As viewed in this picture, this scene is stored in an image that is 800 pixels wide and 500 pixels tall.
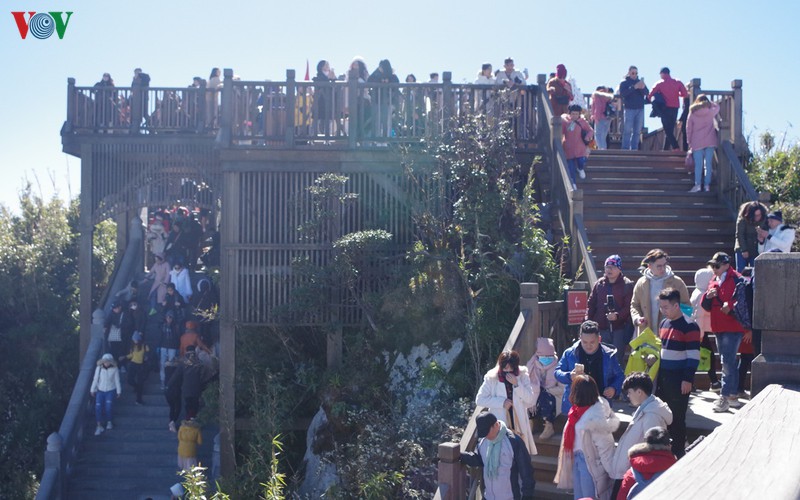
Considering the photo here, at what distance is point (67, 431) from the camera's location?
15875mm

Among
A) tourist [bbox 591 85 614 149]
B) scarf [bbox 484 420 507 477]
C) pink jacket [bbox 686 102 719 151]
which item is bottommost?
scarf [bbox 484 420 507 477]

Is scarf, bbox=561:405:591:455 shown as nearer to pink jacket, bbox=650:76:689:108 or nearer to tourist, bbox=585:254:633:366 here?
tourist, bbox=585:254:633:366

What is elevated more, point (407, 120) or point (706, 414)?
point (407, 120)

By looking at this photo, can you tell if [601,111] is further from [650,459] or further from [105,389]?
[650,459]

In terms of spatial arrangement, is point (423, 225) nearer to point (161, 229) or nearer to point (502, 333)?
point (502, 333)

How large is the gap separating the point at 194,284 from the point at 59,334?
19.5 ft

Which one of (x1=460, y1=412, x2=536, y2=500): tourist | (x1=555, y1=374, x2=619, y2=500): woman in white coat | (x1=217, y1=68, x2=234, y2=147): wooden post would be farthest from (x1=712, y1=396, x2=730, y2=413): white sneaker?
(x1=217, y1=68, x2=234, y2=147): wooden post

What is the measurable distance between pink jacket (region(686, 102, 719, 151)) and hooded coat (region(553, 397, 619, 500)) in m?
8.08

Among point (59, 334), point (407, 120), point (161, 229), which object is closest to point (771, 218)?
point (407, 120)

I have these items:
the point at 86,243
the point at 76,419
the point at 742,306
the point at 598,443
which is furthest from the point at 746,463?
the point at 86,243

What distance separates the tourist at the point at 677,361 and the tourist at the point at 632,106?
365 inches

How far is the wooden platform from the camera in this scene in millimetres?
1928

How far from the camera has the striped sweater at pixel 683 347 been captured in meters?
7.70

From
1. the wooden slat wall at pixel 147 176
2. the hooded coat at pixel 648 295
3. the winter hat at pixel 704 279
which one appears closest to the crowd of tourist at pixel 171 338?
the wooden slat wall at pixel 147 176
